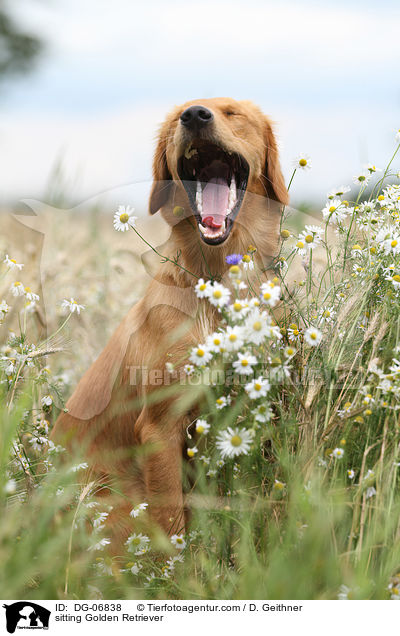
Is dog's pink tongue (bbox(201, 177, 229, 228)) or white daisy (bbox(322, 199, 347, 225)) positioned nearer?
white daisy (bbox(322, 199, 347, 225))

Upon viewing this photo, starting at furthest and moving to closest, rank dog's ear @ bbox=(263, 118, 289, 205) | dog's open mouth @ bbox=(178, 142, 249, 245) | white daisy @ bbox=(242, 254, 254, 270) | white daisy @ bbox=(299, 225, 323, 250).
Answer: dog's ear @ bbox=(263, 118, 289, 205) < dog's open mouth @ bbox=(178, 142, 249, 245) < white daisy @ bbox=(299, 225, 323, 250) < white daisy @ bbox=(242, 254, 254, 270)

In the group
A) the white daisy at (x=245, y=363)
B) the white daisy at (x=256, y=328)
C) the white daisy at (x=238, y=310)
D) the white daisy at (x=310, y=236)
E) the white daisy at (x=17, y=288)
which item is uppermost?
the white daisy at (x=310, y=236)

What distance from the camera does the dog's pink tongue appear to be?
2.35m

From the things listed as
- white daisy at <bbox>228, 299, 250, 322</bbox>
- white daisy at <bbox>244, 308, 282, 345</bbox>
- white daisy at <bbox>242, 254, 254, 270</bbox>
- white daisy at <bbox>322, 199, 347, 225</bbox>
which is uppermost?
white daisy at <bbox>322, 199, 347, 225</bbox>

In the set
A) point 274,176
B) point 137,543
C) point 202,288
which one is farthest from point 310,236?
point 137,543

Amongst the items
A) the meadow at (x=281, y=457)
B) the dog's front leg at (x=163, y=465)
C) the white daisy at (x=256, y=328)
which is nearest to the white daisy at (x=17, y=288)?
the meadow at (x=281, y=457)

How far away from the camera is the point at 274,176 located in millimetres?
2568

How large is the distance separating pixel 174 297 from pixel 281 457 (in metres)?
0.91
